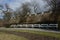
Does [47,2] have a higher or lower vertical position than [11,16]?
higher

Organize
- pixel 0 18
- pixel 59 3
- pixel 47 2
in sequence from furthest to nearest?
1. pixel 0 18
2. pixel 47 2
3. pixel 59 3

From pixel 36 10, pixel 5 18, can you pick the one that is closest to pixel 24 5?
pixel 36 10

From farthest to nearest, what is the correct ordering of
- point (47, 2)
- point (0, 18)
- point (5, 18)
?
1. point (5, 18)
2. point (0, 18)
3. point (47, 2)

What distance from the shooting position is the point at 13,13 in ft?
267

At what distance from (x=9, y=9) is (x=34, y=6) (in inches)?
487

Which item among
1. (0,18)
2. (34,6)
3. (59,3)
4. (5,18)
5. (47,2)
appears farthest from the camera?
(34,6)

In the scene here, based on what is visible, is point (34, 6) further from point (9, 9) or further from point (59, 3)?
point (59, 3)

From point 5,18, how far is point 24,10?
35.9ft

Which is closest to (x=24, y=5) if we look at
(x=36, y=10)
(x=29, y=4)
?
(x=29, y=4)

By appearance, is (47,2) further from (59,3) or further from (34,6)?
(34,6)

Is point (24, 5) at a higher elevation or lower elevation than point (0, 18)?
higher

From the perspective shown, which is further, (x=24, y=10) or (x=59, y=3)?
(x=24, y=10)

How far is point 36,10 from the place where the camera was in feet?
252

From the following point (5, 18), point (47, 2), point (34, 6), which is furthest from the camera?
point (34, 6)
